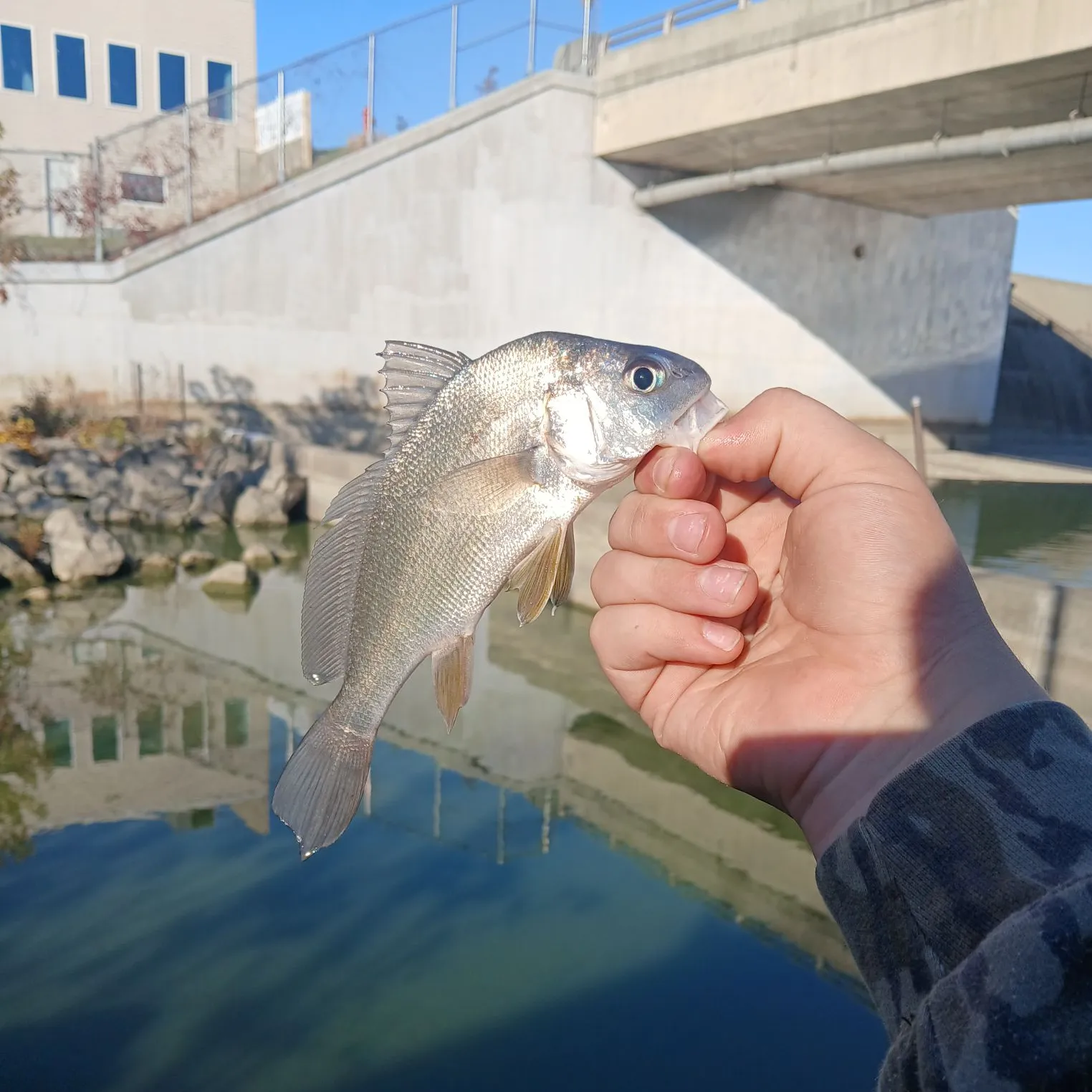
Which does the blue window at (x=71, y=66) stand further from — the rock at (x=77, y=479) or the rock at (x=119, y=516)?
the rock at (x=119, y=516)

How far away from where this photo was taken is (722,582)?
6.73 ft

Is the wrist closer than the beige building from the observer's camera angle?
Yes

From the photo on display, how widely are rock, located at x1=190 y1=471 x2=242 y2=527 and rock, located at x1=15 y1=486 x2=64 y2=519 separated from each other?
61.4 inches

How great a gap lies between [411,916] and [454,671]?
3137 millimetres

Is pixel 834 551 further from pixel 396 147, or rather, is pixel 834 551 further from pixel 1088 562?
pixel 396 147

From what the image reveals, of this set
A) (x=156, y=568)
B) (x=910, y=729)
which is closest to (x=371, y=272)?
(x=156, y=568)

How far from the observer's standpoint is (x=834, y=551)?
1987 millimetres

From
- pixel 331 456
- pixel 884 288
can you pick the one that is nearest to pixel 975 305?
pixel 884 288

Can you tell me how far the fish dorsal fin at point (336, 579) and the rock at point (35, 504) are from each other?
996 cm

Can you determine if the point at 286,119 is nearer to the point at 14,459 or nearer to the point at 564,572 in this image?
the point at 14,459

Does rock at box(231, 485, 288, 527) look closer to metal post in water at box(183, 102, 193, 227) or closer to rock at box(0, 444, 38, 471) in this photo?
rock at box(0, 444, 38, 471)

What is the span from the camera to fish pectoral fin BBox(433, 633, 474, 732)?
203cm

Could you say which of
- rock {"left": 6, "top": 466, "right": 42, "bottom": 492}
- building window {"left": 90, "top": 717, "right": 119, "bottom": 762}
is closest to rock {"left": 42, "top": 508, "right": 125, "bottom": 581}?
rock {"left": 6, "top": 466, "right": 42, "bottom": 492}

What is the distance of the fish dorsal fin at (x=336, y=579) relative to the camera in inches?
78.8
